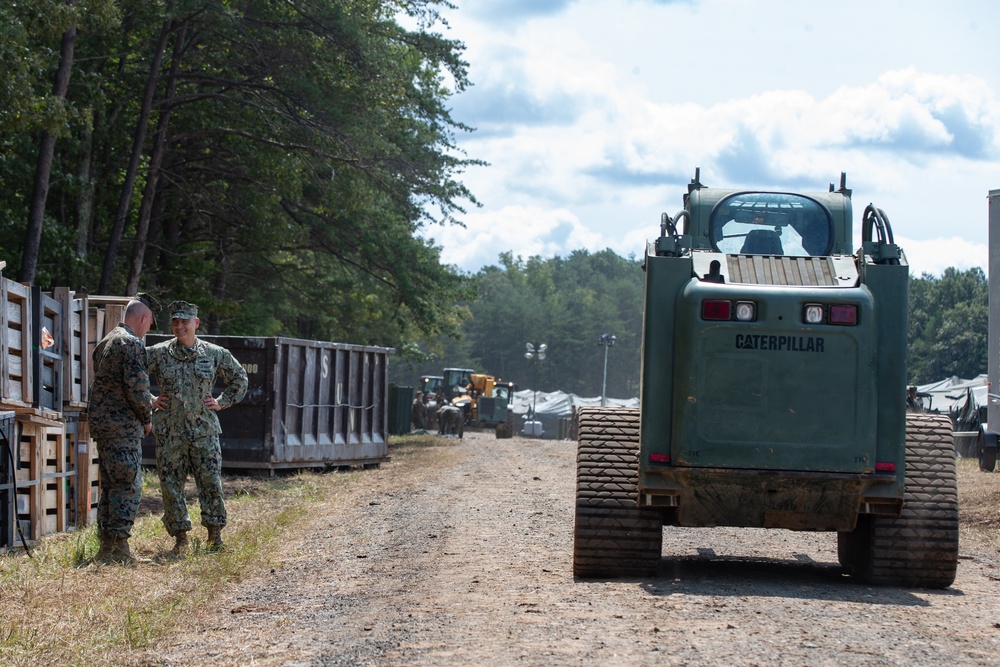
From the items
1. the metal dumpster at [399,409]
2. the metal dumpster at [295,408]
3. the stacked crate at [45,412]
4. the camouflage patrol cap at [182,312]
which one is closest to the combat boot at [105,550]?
the stacked crate at [45,412]

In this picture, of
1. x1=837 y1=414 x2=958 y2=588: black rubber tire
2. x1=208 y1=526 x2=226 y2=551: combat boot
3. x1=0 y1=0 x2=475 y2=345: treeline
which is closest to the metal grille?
x1=837 y1=414 x2=958 y2=588: black rubber tire

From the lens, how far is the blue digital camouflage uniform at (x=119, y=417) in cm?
924

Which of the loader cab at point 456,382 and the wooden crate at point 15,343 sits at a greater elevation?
the wooden crate at point 15,343

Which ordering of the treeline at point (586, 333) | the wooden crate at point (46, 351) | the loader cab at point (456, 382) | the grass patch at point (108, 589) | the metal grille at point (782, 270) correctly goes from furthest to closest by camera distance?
the treeline at point (586, 333), the loader cab at point (456, 382), the wooden crate at point (46, 351), the metal grille at point (782, 270), the grass patch at point (108, 589)

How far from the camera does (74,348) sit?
11.6m

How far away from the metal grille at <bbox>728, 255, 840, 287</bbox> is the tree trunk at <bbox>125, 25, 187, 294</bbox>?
57.8 ft

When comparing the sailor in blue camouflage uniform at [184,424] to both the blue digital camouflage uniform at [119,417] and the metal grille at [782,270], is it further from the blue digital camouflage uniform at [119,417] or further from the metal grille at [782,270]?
the metal grille at [782,270]

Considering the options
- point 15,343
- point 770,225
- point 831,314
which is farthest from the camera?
point 15,343

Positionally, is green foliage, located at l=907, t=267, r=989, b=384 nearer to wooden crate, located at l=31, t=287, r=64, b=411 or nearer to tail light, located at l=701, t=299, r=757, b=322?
wooden crate, located at l=31, t=287, r=64, b=411

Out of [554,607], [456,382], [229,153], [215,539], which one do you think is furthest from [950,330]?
[554,607]

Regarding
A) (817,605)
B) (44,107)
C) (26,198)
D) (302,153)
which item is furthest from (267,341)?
(817,605)

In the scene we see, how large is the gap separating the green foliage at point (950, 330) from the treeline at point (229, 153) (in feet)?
199

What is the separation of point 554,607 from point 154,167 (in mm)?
19599

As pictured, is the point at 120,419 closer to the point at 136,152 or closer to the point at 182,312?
the point at 182,312
